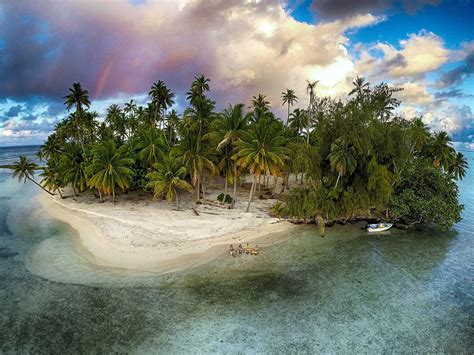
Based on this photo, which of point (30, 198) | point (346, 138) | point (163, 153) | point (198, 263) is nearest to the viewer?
point (198, 263)

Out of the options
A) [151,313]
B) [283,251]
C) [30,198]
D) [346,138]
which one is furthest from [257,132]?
[30,198]

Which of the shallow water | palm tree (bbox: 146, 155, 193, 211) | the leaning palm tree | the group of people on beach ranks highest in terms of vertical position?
the leaning palm tree

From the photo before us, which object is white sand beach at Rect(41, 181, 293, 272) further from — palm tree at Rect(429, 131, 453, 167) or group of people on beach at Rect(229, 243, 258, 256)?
palm tree at Rect(429, 131, 453, 167)

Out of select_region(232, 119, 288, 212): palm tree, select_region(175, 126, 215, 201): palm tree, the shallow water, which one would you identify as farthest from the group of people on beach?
select_region(175, 126, 215, 201): palm tree

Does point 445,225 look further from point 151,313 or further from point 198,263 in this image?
point 151,313

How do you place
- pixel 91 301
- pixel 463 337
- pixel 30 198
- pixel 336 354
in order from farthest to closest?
pixel 30 198 → pixel 91 301 → pixel 463 337 → pixel 336 354

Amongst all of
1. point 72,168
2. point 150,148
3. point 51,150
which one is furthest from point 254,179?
point 51,150
